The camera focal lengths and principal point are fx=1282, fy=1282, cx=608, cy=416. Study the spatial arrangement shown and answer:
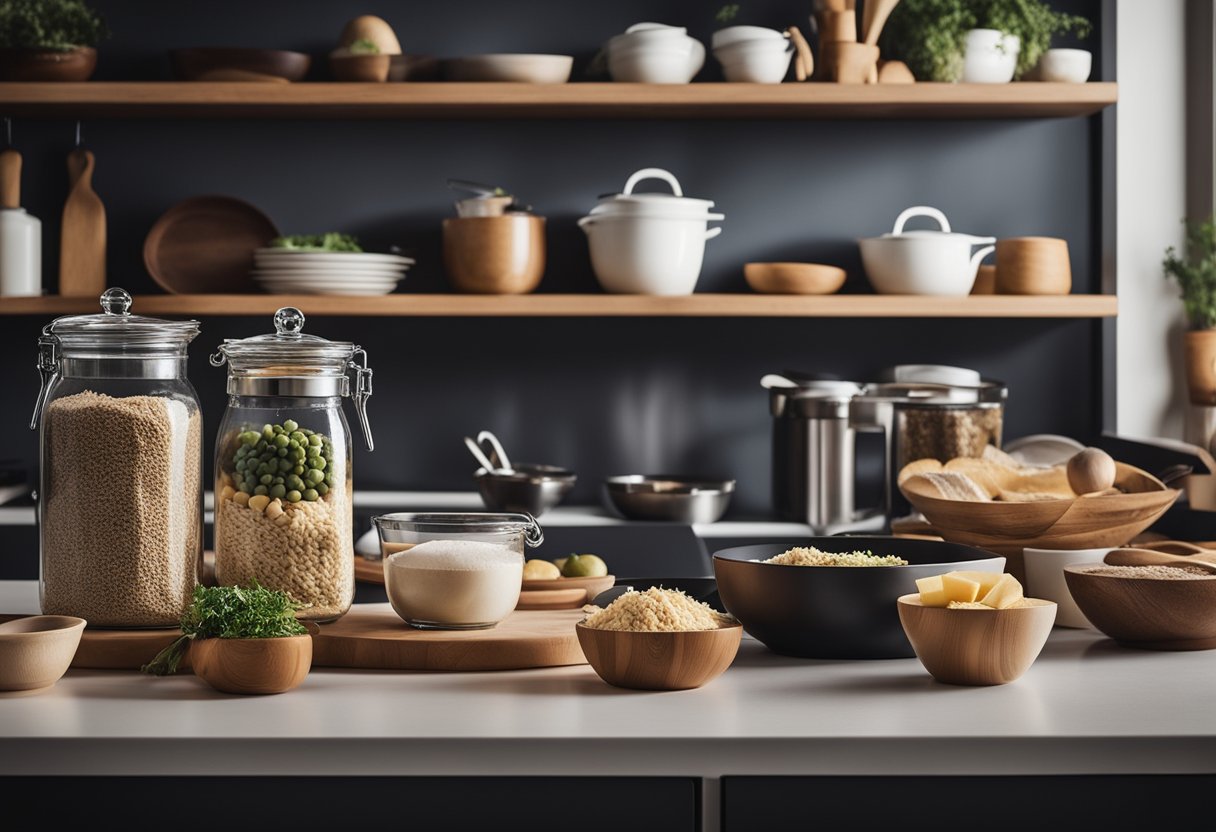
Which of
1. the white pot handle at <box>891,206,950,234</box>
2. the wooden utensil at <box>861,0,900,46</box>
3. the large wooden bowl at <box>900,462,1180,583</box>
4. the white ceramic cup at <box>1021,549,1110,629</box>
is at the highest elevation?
the wooden utensil at <box>861,0,900,46</box>

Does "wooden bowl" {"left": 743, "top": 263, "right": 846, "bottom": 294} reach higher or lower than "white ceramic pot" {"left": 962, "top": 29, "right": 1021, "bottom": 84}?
lower

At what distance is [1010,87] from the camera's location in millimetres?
2971

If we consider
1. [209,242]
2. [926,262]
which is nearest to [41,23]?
[209,242]

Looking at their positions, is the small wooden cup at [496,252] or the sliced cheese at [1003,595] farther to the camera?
the small wooden cup at [496,252]

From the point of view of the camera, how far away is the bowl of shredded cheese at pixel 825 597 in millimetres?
1175

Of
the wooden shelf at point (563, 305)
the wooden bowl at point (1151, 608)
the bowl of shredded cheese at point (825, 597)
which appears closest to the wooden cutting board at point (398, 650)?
the bowl of shredded cheese at point (825, 597)

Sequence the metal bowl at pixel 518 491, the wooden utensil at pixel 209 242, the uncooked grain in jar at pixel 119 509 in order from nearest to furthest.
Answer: the uncooked grain in jar at pixel 119 509, the metal bowl at pixel 518 491, the wooden utensil at pixel 209 242

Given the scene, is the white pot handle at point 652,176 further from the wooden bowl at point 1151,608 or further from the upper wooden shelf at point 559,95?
the wooden bowl at point 1151,608

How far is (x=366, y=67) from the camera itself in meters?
3.02

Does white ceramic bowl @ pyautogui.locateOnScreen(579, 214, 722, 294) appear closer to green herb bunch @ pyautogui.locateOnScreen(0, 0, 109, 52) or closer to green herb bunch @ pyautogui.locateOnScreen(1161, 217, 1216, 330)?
green herb bunch @ pyautogui.locateOnScreen(1161, 217, 1216, 330)

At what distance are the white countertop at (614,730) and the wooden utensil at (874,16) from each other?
2.22 metres

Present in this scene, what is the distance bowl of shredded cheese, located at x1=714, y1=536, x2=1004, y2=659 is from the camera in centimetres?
117

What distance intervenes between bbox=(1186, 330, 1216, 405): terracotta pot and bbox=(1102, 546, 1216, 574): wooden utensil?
6.55ft

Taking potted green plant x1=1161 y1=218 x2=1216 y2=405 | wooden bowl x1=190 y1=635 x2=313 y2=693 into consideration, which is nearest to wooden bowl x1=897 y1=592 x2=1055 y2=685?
wooden bowl x1=190 y1=635 x2=313 y2=693
